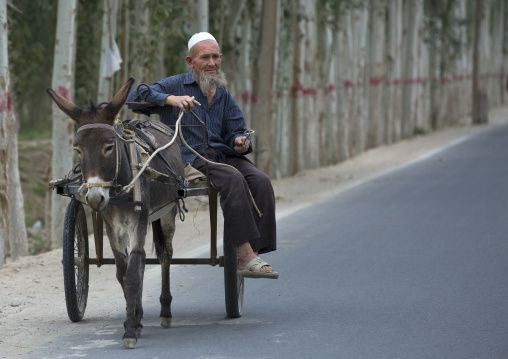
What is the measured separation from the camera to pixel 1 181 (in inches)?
395

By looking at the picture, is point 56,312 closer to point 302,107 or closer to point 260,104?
point 260,104

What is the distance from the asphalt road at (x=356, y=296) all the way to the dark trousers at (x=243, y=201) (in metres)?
0.66

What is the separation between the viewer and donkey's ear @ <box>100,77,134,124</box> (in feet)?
→ 19.5

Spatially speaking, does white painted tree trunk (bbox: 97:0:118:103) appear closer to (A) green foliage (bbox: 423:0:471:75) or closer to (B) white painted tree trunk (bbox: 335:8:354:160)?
(B) white painted tree trunk (bbox: 335:8:354:160)

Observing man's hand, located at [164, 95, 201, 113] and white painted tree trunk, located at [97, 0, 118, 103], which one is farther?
white painted tree trunk, located at [97, 0, 118, 103]

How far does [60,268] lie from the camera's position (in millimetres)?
9812

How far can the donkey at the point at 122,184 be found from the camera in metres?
5.82

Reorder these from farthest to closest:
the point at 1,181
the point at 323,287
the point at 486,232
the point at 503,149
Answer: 1. the point at 503,149
2. the point at 486,232
3. the point at 1,181
4. the point at 323,287

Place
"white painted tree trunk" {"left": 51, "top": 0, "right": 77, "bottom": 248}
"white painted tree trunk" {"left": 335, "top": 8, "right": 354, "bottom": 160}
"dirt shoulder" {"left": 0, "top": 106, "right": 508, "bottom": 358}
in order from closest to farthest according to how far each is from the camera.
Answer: "dirt shoulder" {"left": 0, "top": 106, "right": 508, "bottom": 358} < "white painted tree trunk" {"left": 51, "top": 0, "right": 77, "bottom": 248} < "white painted tree trunk" {"left": 335, "top": 8, "right": 354, "bottom": 160}

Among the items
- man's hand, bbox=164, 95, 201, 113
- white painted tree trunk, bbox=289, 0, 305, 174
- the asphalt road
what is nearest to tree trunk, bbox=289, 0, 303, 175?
white painted tree trunk, bbox=289, 0, 305, 174

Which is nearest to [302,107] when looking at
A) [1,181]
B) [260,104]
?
[260,104]

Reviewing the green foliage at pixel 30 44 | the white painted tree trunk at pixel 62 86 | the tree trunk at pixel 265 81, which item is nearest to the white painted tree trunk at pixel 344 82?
the tree trunk at pixel 265 81

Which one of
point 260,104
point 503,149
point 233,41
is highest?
point 233,41

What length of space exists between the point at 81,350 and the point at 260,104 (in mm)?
12373
